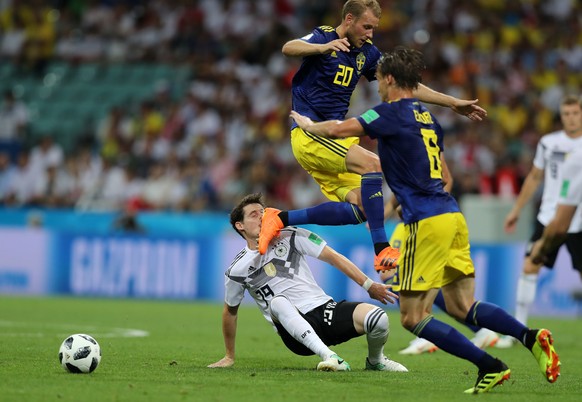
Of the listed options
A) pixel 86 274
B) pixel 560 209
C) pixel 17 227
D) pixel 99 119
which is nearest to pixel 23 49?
pixel 99 119

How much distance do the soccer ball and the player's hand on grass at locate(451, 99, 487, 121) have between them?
140 inches

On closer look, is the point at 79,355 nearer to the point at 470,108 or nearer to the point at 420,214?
the point at 420,214

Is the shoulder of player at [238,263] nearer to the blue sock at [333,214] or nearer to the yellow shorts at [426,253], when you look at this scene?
the blue sock at [333,214]

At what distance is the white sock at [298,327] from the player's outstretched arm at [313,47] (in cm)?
206

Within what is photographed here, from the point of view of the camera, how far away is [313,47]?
29.1 feet

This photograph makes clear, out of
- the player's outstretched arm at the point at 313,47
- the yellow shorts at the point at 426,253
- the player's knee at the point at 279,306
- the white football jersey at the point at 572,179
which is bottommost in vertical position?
the player's knee at the point at 279,306

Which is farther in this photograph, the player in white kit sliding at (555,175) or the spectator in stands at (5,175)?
the spectator in stands at (5,175)

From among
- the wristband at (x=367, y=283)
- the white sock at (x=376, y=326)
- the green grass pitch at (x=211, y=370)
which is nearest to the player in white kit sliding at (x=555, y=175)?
the green grass pitch at (x=211, y=370)

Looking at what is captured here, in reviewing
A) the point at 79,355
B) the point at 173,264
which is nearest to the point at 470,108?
the point at 79,355

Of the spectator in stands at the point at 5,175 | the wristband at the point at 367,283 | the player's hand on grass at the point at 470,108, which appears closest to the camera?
the wristband at the point at 367,283

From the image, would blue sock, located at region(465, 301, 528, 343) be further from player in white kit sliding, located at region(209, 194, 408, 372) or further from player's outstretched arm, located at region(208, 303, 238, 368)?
player's outstretched arm, located at region(208, 303, 238, 368)

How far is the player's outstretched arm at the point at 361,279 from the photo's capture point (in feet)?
27.4

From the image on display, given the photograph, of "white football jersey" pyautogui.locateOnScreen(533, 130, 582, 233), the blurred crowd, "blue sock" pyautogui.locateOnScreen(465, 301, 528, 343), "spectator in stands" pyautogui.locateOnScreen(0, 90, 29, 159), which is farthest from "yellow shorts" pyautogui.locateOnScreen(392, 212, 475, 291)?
"spectator in stands" pyautogui.locateOnScreen(0, 90, 29, 159)

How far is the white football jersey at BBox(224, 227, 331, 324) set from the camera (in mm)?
8984
